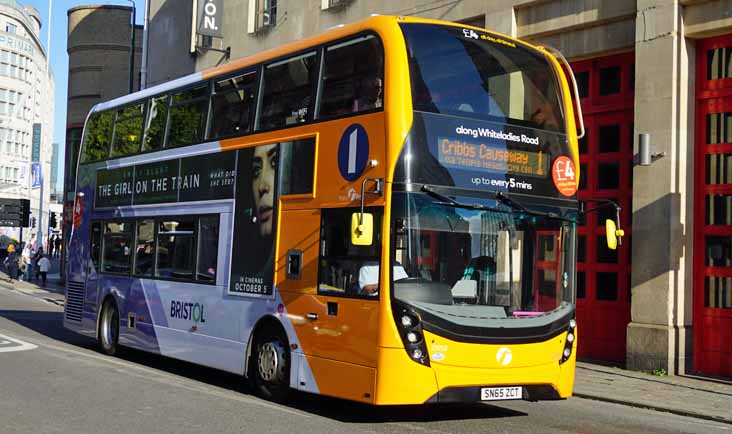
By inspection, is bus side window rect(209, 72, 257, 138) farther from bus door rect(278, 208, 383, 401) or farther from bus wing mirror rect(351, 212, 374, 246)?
bus wing mirror rect(351, 212, 374, 246)

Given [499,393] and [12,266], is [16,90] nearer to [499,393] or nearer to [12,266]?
[12,266]

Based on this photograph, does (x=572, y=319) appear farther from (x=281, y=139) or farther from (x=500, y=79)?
(x=281, y=139)

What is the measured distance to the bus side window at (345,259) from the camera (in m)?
9.46

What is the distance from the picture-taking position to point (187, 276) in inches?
516

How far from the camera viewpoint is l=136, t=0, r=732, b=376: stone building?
15.5m

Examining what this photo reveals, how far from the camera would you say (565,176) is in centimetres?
1045

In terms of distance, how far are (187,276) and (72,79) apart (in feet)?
123

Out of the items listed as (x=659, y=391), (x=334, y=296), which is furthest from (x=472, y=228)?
(x=659, y=391)

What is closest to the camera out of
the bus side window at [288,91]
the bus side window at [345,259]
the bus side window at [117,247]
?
the bus side window at [345,259]

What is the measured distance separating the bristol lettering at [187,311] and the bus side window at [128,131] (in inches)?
115

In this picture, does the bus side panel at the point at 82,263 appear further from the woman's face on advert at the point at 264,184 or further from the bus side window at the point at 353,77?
the bus side window at the point at 353,77

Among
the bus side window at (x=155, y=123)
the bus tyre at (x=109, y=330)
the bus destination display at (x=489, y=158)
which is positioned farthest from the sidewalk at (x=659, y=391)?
the bus tyre at (x=109, y=330)

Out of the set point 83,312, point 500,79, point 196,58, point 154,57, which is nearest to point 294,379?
point 500,79

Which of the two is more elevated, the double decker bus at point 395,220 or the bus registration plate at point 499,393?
the double decker bus at point 395,220
